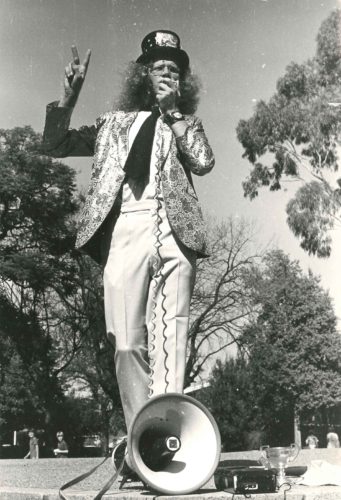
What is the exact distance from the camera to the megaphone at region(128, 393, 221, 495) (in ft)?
6.91

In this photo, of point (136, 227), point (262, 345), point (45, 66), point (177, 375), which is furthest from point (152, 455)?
point (262, 345)

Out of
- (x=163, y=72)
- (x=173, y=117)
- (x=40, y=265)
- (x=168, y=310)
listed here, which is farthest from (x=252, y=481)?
(x=40, y=265)

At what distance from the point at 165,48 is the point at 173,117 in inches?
13.1

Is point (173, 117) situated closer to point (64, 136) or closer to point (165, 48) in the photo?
point (165, 48)

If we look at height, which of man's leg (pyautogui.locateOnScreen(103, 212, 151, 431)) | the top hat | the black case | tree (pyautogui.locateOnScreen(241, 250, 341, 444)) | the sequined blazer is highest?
tree (pyautogui.locateOnScreen(241, 250, 341, 444))

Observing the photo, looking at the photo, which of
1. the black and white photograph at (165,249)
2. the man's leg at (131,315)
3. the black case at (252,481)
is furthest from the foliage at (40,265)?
Result: the black case at (252,481)

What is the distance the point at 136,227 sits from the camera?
2.59 m

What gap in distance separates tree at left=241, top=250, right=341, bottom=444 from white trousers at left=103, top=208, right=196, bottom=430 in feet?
51.4

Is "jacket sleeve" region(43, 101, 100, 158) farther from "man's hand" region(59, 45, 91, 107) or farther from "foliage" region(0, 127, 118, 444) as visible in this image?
"foliage" region(0, 127, 118, 444)

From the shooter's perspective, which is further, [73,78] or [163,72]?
[163,72]

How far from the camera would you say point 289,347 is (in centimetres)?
2103

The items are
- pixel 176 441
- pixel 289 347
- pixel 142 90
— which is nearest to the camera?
pixel 176 441

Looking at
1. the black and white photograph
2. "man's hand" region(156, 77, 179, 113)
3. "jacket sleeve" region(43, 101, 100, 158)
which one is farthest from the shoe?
"man's hand" region(156, 77, 179, 113)

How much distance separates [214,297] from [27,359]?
4.61 meters
